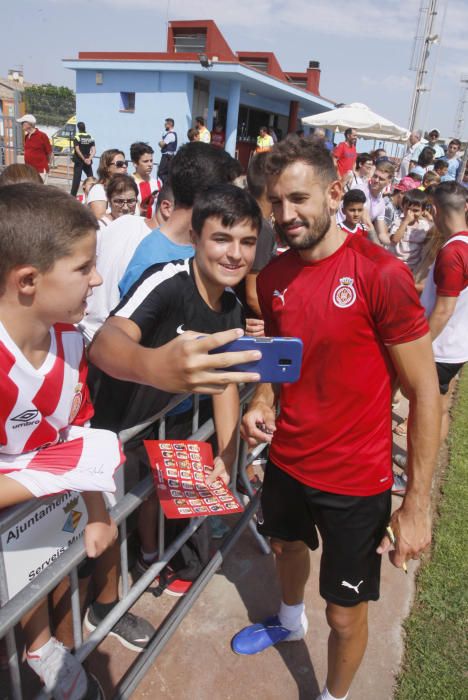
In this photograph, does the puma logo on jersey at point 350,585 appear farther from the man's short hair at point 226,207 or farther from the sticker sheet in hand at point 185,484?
the man's short hair at point 226,207

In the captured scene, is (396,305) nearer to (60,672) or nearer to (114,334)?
(114,334)

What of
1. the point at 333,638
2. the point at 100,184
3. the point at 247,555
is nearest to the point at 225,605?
the point at 247,555

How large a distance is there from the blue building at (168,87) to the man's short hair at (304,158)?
18.8m

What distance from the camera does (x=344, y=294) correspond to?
1.93m

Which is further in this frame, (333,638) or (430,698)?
(430,698)

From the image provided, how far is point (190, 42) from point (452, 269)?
2278cm

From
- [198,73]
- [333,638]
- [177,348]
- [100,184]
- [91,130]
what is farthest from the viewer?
[91,130]

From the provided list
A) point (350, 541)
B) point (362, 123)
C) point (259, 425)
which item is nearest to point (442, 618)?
point (350, 541)

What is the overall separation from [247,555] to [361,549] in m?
1.42

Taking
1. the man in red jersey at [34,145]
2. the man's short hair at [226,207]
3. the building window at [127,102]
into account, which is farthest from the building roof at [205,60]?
the man's short hair at [226,207]

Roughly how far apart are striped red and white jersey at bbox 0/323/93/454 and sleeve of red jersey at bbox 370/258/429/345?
3.58 ft

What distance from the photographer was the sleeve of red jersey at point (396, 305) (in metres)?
1.80

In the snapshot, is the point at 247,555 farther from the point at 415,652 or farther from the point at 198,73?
the point at 198,73

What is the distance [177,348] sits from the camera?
1.27 meters
